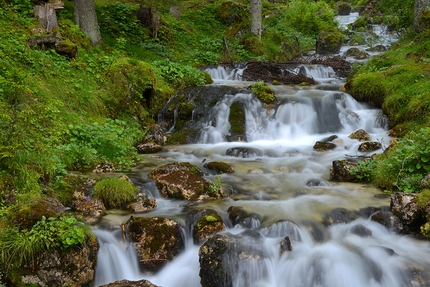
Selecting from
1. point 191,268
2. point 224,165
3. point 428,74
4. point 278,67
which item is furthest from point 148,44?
point 191,268

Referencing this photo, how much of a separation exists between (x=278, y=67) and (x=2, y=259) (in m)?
12.9

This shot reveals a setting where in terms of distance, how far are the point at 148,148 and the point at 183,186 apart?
112 inches

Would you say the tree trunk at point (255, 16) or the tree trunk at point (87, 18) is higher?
the tree trunk at point (255, 16)

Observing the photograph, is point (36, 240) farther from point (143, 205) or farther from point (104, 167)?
point (104, 167)

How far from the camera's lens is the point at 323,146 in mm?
9305

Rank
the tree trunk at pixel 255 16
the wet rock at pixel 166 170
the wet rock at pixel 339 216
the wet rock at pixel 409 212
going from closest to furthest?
the wet rock at pixel 409 212
the wet rock at pixel 339 216
the wet rock at pixel 166 170
the tree trunk at pixel 255 16

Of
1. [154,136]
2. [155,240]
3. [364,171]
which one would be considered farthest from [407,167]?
[154,136]

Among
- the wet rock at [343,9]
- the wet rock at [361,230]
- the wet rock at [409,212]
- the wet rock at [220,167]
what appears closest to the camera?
the wet rock at [409,212]

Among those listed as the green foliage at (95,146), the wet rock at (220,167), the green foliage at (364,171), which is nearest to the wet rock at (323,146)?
the green foliage at (364,171)

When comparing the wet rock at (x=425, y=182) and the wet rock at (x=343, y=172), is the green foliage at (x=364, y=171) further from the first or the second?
the wet rock at (x=425, y=182)

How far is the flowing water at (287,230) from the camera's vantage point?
4.70 meters

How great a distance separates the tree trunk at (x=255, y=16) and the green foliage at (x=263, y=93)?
25.5 ft

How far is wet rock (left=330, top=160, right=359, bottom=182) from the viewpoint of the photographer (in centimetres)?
713

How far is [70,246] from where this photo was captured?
13.7ft
